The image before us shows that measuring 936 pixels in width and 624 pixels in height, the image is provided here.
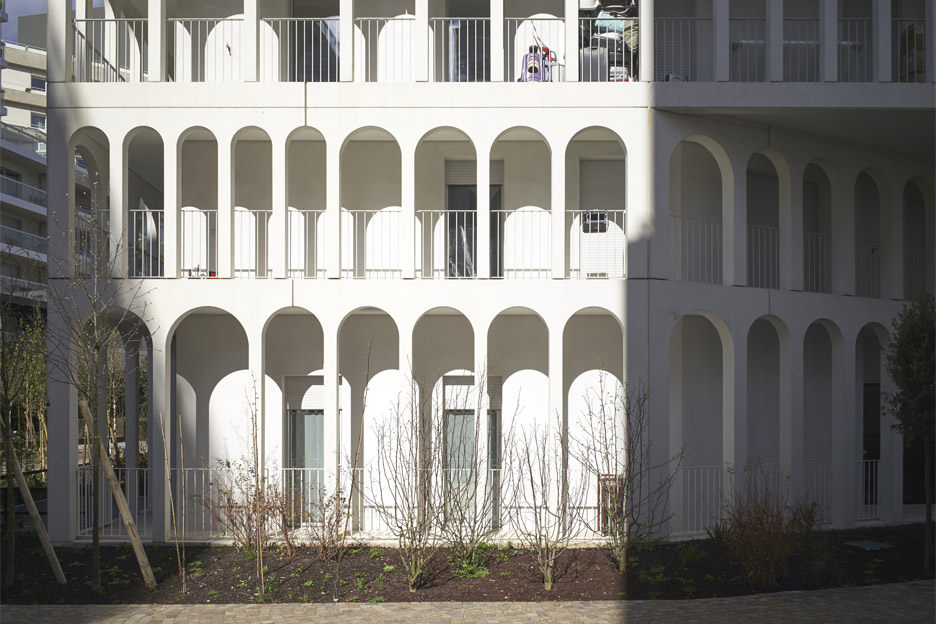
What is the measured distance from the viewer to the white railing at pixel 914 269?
1861 cm

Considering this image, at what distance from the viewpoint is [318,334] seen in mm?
16375

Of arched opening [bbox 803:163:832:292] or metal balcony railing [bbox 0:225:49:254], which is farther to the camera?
metal balcony railing [bbox 0:225:49:254]

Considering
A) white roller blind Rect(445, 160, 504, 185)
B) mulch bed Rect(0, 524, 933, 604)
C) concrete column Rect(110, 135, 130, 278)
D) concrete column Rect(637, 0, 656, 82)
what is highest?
concrete column Rect(637, 0, 656, 82)

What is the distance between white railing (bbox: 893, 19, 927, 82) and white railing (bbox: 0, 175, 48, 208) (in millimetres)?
42091

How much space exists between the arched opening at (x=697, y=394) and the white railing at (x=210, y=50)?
953cm

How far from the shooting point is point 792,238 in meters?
16.0

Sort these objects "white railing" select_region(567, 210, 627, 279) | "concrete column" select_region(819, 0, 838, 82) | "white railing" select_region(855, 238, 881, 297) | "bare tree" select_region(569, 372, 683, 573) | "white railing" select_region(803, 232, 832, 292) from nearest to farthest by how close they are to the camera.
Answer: "bare tree" select_region(569, 372, 683, 573) → "concrete column" select_region(819, 0, 838, 82) → "white railing" select_region(567, 210, 627, 279) → "white railing" select_region(803, 232, 832, 292) → "white railing" select_region(855, 238, 881, 297)

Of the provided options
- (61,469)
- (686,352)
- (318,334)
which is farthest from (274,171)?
(686,352)

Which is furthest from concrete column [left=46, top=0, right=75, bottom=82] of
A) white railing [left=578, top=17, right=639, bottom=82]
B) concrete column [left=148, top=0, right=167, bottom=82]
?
white railing [left=578, top=17, right=639, bottom=82]

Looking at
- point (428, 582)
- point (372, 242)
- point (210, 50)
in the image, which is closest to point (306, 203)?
point (372, 242)

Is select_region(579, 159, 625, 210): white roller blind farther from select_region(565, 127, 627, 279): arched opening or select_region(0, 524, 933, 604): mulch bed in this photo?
select_region(0, 524, 933, 604): mulch bed

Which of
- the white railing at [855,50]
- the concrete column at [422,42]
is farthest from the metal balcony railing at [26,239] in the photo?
the white railing at [855,50]

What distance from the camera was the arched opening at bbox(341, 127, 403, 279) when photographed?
16.4 m

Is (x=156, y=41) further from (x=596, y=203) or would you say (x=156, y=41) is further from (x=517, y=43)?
(x=596, y=203)
